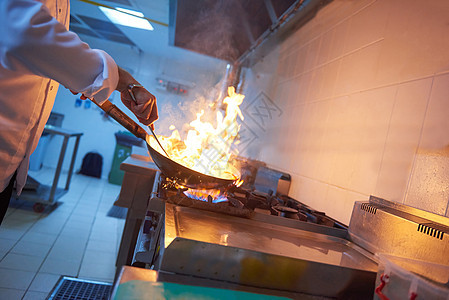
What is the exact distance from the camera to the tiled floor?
83.9 inches

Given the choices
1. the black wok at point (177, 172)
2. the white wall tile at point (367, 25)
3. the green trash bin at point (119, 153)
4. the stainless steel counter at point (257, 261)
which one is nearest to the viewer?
the stainless steel counter at point (257, 261)

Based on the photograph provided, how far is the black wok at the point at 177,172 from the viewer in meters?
1.11

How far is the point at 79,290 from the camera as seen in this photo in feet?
6.87

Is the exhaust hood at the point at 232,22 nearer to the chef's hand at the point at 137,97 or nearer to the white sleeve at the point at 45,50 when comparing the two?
the chef's hand at the point at 137,97

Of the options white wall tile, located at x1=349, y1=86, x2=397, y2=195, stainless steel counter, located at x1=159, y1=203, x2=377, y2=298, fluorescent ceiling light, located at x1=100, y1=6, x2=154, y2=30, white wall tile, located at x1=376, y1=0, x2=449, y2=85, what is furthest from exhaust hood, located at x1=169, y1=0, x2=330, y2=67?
fluorescent ceiling light, located at x1=100, y1=6, x2=154, y2=30

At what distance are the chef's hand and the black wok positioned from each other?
2.4 inches

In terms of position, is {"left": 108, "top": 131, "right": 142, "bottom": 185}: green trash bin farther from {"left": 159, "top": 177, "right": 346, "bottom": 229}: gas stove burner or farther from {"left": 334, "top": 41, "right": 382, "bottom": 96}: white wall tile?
{"left": 159, "top": 177, "right": 346, "bottom": 229}: gas stove burner

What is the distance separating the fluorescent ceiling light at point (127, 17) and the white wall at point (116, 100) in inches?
69.4

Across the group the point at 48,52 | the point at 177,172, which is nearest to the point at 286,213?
the point at 177,172

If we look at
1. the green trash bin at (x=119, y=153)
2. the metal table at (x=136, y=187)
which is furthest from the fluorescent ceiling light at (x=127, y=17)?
the metal table at (x=136, y=187)

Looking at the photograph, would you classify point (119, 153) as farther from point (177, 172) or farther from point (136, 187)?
point (177, 172)

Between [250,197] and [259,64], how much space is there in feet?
8.33

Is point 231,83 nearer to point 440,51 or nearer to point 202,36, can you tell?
point 202,36

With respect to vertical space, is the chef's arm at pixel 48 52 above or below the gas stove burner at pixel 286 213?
above
